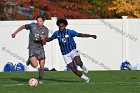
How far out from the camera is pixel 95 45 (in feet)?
105

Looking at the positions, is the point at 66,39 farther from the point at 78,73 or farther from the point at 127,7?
the point at 127,7

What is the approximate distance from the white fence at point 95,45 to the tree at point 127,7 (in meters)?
2.94

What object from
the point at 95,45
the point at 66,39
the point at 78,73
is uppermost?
the point at 66,39

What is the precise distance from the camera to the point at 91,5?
117 ft

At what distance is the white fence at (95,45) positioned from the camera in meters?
31.9

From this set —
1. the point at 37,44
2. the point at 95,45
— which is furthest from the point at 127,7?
the point at 37,44

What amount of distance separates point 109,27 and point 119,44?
0.96m

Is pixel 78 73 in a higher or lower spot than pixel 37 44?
lower

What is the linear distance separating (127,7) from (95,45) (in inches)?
150

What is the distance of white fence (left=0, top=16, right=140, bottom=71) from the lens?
105ft

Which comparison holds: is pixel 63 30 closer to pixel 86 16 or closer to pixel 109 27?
pixel 109 27

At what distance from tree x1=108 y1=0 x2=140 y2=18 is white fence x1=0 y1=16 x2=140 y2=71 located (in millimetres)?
2940

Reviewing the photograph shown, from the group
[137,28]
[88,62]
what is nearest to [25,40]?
[88,62]

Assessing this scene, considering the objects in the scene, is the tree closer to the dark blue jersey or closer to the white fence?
the white fence
